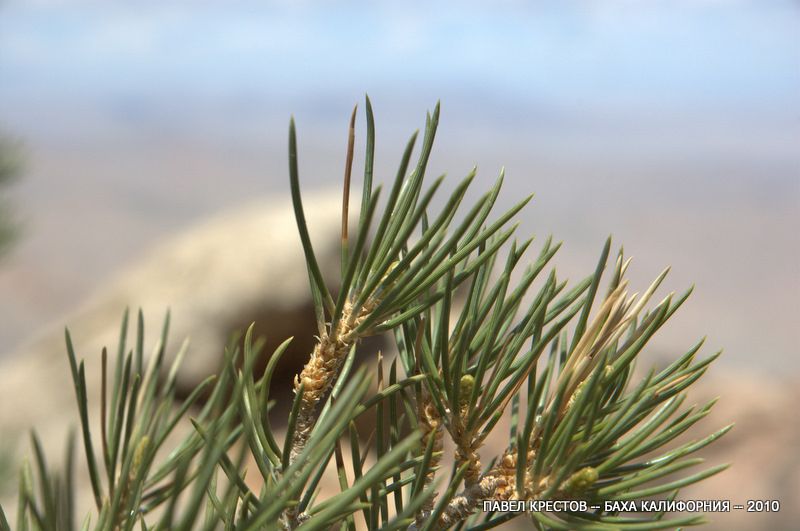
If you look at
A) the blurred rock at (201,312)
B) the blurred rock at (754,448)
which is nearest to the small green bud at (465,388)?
the blurred rock at (201,312)

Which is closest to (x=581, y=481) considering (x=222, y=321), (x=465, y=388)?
(x=465, y=388)

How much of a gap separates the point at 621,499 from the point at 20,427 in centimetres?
131

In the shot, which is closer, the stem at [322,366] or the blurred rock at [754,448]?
the stem at [322,366]

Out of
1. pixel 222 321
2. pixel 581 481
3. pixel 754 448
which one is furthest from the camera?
pixel 754 448

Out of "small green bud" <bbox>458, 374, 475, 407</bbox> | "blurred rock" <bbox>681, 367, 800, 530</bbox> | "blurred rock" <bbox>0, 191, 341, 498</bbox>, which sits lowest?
"blurred rock" <bbox>681, 367, 800, 530</bbox>

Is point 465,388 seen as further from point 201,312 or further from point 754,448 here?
point 754,448

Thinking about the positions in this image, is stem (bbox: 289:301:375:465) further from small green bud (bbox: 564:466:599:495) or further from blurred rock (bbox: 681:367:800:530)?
blurred rock (bbox: 681:367:800:530)

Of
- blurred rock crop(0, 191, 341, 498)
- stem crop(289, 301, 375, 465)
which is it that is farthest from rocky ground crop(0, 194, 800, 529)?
stem crop(289, 301, 375, 465)

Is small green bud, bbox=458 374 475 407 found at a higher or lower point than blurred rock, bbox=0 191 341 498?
lower

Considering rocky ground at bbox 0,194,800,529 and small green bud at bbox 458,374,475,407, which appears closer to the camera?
small green bud at bbox 458,374,475,407

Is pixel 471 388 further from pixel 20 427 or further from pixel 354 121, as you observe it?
pixel 20 427

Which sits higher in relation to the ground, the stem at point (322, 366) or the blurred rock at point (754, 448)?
the stem at point (322, 366)

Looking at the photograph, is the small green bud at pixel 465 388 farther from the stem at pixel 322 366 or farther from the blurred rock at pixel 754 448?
the blurred rock at pixel 754 448

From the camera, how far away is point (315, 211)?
1305 millimetres
